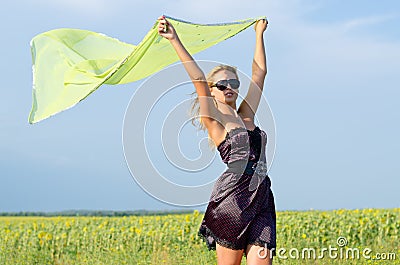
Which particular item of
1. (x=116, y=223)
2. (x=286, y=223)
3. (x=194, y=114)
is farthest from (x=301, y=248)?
(x=194, y=114)

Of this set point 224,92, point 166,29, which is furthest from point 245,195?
point 166,29

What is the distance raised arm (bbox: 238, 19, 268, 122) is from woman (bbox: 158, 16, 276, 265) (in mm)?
97

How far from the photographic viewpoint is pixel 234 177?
414cm

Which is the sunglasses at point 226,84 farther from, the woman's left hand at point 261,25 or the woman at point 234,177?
the woman's left hand at point 261,25

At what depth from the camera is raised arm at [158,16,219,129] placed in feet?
13.0

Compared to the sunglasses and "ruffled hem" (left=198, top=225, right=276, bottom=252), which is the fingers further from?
"ruffled hem" (left=198, top=225, right=276, bottom=252)

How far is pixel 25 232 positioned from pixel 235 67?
6476mm

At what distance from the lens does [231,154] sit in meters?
4.14

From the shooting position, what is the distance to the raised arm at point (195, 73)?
3.97 meters

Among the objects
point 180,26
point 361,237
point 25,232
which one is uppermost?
point 180,26

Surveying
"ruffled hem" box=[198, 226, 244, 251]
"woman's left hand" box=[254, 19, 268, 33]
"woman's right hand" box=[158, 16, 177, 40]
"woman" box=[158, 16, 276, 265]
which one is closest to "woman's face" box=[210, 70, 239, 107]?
"woman" box=[158, 16, 276, 265]

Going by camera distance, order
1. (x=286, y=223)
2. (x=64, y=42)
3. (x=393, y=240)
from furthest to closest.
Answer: (x=286, y=223) < (x=393, y=240) < (x=64, y=42)

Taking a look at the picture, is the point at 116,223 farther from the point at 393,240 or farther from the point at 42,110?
the point at 42,110

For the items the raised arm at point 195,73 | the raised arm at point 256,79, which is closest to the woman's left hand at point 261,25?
the raised arm at point 256,79
